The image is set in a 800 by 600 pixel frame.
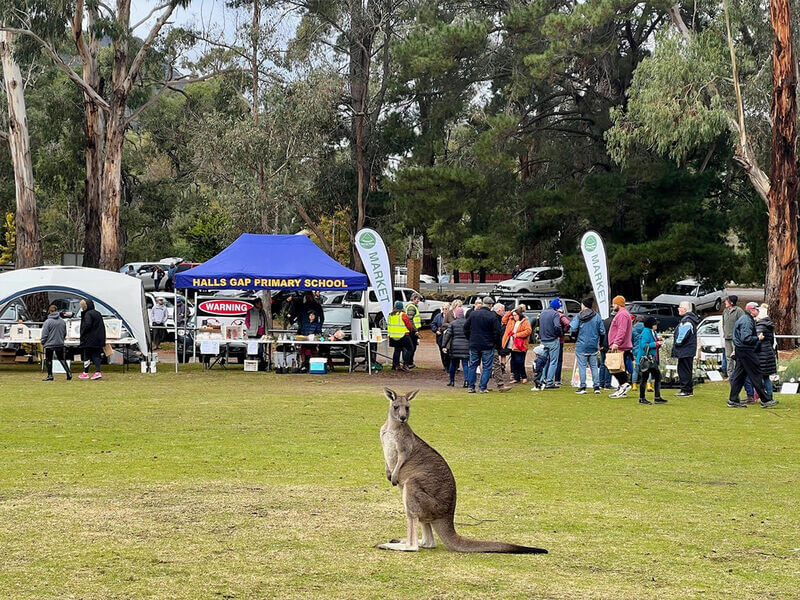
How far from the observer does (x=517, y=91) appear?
139 feet

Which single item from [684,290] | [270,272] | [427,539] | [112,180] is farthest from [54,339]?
[684,290]

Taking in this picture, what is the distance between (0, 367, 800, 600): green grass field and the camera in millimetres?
6961

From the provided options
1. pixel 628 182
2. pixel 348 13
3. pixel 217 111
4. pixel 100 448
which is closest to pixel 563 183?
pixel 628 182

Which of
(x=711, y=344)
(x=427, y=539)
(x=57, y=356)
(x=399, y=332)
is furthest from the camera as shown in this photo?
(x=711, y=344)

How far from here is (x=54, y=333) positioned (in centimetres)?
2280

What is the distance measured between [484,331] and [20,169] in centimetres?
2198

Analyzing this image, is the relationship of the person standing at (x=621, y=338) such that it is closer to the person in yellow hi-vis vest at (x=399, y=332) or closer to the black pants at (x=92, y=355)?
the person in yellow hi-vis vest at (x=399, y=332)

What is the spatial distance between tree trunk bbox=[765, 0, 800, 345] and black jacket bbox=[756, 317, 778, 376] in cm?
1404

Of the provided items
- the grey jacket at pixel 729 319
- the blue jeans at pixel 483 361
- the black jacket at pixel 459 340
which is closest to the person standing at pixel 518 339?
the black jacket at pixel 459 340

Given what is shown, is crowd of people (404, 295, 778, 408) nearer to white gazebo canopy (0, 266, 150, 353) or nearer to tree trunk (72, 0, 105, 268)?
white gazebo canopy (0, 266, 150, 353)

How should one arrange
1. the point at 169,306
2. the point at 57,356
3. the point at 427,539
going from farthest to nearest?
the point at 169,306 < the point at 57,356 < the point at 427,539

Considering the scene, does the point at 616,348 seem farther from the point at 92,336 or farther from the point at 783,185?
the point at 783,185

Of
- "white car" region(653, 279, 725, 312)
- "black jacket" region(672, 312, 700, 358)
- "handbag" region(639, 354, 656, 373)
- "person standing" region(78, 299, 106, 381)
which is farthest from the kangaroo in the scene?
"white car" region(653, 279, 725, 312)

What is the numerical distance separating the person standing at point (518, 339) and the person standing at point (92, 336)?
325 inches
